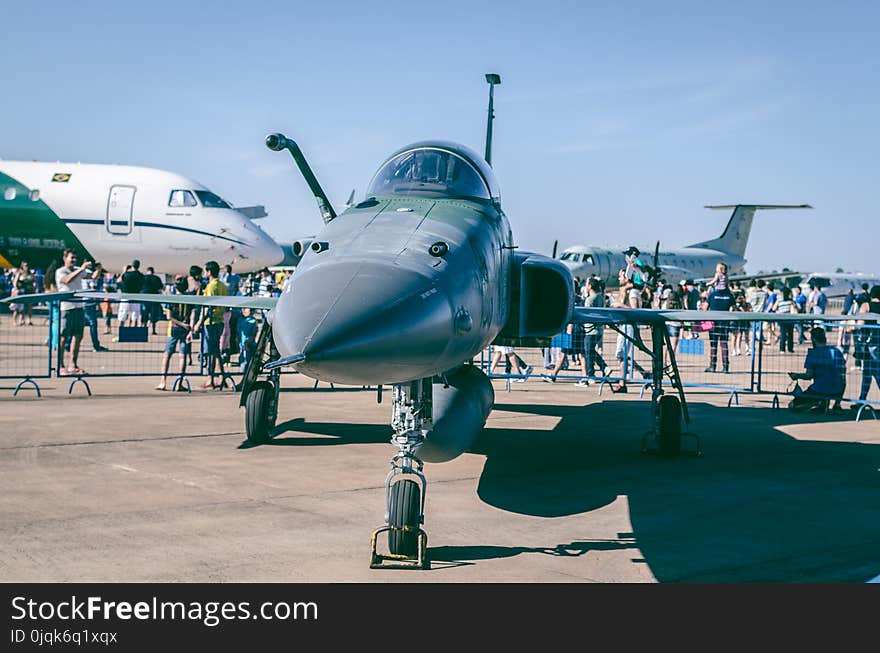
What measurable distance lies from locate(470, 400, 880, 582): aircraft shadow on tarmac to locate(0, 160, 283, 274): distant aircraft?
15325mm

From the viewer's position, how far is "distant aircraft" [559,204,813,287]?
42188 mm

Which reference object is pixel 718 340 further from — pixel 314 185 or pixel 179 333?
pixel 314 185

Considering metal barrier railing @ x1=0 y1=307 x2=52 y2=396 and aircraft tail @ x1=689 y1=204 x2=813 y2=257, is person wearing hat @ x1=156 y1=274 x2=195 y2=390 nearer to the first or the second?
metal barrier railing @ x1=0 y1=307 x2=52 y2=396

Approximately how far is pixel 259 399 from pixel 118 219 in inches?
650

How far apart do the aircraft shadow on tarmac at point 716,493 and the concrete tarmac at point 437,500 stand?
0.03m

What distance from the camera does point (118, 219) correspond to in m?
24.8

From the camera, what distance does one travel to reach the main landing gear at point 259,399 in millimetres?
10141

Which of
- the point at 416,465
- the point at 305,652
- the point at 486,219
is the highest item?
the point at 486,219

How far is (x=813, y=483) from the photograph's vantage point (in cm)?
858

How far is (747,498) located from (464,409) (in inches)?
102

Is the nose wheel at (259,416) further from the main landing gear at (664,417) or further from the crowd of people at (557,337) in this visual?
the main landing gear at (664,417)

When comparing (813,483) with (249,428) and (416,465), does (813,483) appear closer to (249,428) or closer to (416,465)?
(416,465)

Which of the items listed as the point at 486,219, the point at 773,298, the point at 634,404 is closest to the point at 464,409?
the point at 486,219

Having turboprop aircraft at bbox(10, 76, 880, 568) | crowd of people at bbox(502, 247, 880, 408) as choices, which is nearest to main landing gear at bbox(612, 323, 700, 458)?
crowd of people at bbox(502, 247, 880, 408)
